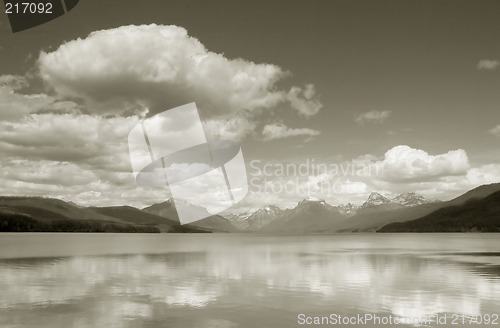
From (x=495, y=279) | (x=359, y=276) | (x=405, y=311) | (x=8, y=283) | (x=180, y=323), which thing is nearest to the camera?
(x=180, y=323)

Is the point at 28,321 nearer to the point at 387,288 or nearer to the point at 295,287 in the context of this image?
the point at 295,287

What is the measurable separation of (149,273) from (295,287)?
22.4 metres

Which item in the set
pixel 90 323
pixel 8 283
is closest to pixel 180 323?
pixel 90 323

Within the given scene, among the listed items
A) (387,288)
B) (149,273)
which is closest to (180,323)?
(387,288)

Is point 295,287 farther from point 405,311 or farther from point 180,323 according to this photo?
point 180,323

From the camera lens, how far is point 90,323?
27391mm

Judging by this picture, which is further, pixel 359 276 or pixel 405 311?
pixel 359 276

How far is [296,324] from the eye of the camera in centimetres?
2730

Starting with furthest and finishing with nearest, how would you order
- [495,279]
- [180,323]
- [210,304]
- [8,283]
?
[495,279] → [8,283] → [210,304] → [180,323]

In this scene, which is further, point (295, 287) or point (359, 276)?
point (359, 276)

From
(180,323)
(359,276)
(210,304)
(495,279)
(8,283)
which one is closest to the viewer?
(180,323)

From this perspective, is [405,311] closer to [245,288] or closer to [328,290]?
[328,290]

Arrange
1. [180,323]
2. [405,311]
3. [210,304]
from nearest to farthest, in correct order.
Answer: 1. [180,323]
2. [405,311]
3. [210,304]

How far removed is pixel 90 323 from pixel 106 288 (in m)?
16.2
